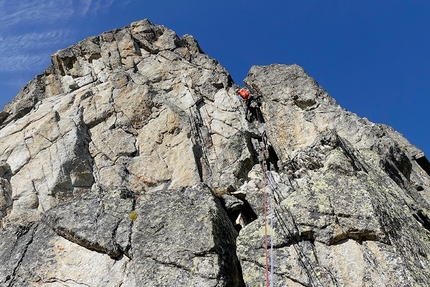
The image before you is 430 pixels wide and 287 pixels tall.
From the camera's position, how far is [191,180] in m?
20.3

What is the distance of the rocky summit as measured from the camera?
11.6 meters

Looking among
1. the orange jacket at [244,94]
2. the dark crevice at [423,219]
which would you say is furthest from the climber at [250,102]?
the dark crevice at [423,219]

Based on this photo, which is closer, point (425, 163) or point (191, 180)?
point (191, 180)

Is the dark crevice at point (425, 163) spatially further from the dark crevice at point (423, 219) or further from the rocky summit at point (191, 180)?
the dark crevice at point (423, 219)

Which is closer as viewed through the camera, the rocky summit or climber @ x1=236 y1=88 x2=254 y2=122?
the rocky summit

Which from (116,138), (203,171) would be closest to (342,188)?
(203,171)

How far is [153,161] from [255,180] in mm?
6979

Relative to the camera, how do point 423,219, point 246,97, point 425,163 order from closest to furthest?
point 423,219 < point 246,97 < point 425,163

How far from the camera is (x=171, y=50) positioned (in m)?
29.0

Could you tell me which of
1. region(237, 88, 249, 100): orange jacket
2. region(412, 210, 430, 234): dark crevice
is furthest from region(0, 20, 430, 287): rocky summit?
region(237, 88, 249, 100): orange jacket

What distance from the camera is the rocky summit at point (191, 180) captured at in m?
11.6

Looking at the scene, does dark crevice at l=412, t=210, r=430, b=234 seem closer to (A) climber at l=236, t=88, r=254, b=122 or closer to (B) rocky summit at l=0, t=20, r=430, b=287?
(B) rocky summit at l=0, t=20, r=430, b=287

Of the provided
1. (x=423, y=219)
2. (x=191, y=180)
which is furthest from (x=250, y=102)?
(x=423, y=219)

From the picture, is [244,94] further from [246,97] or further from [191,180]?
[191,180]
